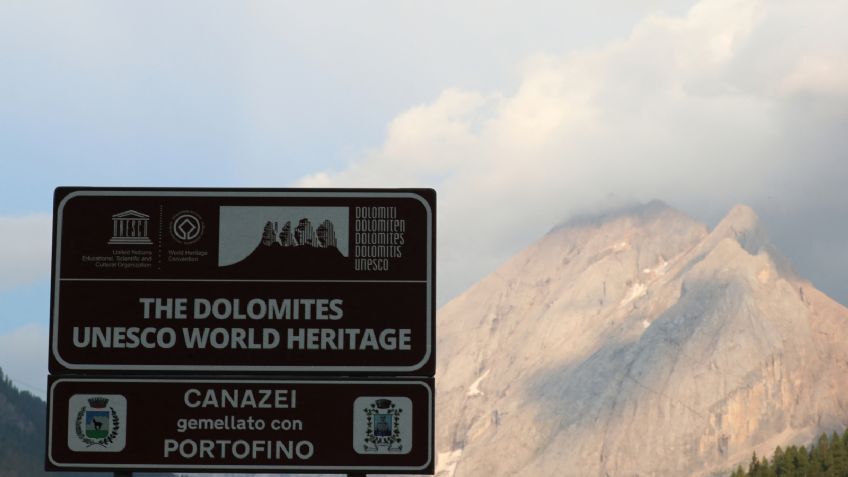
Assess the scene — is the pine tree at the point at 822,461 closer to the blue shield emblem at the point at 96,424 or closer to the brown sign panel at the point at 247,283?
the brown sign panel at the point at 247,283

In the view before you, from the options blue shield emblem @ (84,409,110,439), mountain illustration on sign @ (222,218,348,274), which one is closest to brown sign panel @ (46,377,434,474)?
blue shield emblem @ (84,409,110,439)

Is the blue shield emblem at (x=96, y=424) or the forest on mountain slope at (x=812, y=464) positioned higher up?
the forest on mountain slope at (x=812, y=464)

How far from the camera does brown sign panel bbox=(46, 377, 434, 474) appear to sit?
47.5 ft

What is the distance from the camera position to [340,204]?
14.7 meters

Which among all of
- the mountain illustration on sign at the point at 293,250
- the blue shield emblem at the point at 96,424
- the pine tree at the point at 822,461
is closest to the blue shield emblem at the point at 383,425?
the mountain illustration on sign at the point at 293,250

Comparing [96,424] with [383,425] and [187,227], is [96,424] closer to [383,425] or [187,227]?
[187,227]

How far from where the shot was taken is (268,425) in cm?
1453

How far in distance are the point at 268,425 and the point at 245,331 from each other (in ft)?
3.58

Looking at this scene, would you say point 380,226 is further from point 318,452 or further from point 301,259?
point 318,452

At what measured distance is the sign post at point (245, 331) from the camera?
572 inches

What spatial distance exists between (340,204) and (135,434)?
3.50 metres

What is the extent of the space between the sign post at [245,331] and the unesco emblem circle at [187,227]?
23 mm

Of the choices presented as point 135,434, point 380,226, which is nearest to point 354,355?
point 380,226

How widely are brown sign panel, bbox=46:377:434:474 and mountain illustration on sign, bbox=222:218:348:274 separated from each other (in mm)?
1306
